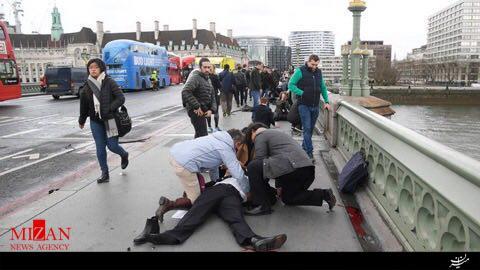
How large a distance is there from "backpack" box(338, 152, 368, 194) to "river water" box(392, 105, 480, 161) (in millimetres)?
20157

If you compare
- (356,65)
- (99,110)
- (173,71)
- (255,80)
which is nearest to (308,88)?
(99,110)

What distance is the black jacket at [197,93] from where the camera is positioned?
22.8 ft

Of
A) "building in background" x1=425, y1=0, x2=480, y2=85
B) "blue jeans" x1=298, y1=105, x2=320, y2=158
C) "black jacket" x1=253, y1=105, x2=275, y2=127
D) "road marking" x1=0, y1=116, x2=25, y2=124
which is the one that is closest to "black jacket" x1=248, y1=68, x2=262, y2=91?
"black jacket" x1=253, y1=105, x2=275, y2=127

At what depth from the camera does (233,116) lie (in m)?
14.9

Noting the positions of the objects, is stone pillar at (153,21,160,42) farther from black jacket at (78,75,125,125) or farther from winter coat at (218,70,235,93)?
black jacket at (78,75,125,125)

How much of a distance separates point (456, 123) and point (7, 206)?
173 feet

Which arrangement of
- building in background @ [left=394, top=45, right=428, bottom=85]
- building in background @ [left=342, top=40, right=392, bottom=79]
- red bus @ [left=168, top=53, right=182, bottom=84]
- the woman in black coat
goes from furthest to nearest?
building in background @ [left=394, top=45, right=428, bottom=85]
building in background @ [left=342, top=40, right=392, bottom=79]
red bus @ [left=168, top=53, right=182, bottom=84]
the woman in black coat

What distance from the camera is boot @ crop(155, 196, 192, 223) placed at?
4.45 m

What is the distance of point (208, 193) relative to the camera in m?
4.35

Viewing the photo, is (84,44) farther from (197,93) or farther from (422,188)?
(422,188)

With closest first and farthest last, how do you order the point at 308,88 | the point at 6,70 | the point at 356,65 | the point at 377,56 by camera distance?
Result: the point at 308,88 → the point at 356,65 → the point at 6,70 → the point at 377,56

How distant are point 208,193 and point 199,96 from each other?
3.22m
